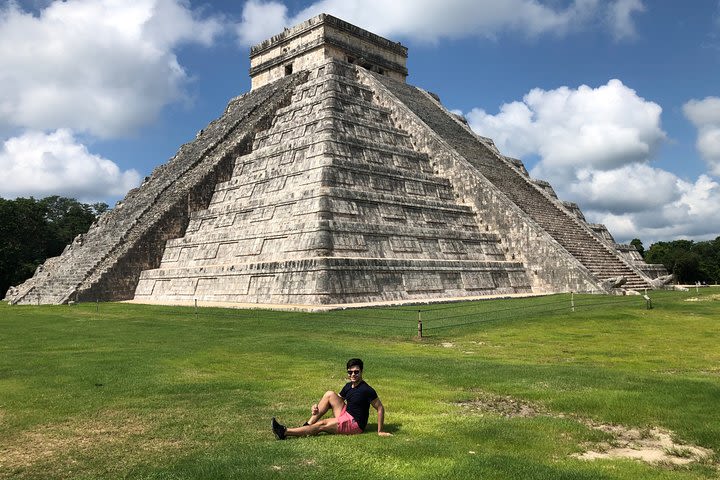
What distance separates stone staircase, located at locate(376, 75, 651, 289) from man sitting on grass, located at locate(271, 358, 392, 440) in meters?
21.2

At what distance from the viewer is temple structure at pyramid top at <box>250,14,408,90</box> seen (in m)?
35.8

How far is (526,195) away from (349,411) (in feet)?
87.7

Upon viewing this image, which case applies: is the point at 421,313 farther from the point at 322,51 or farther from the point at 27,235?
the point at 27,235

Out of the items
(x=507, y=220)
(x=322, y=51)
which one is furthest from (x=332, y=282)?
(x=322, y=51)

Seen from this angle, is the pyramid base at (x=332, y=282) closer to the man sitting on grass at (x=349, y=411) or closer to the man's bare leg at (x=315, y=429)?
the man sitting on grass at (x=349, y=411)

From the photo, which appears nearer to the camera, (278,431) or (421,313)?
(278,431)

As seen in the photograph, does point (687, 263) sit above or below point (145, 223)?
below

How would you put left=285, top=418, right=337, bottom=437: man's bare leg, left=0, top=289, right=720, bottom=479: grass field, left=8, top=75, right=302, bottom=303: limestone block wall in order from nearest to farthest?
left=0, top=289, right=720, bottom=479: grass field, left=285, top=418, right=337, bottom=437: man's bare leg, left=8, top=75, right=302, bottom=303: limestone block wall

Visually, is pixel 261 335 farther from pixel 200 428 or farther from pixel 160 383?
pixel 200 428

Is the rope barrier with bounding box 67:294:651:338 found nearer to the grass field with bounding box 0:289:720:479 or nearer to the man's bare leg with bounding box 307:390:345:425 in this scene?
the grass field with bounding box 0:289:720:479

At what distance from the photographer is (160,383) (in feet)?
26.8

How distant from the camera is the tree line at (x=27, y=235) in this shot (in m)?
40.2

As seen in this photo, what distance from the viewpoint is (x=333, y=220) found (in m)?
21.7

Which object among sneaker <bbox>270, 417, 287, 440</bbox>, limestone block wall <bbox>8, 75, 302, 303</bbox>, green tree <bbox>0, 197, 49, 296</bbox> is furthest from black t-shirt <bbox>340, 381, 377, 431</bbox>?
green tree <bbox>0, 197, 49, 296</bbox>
